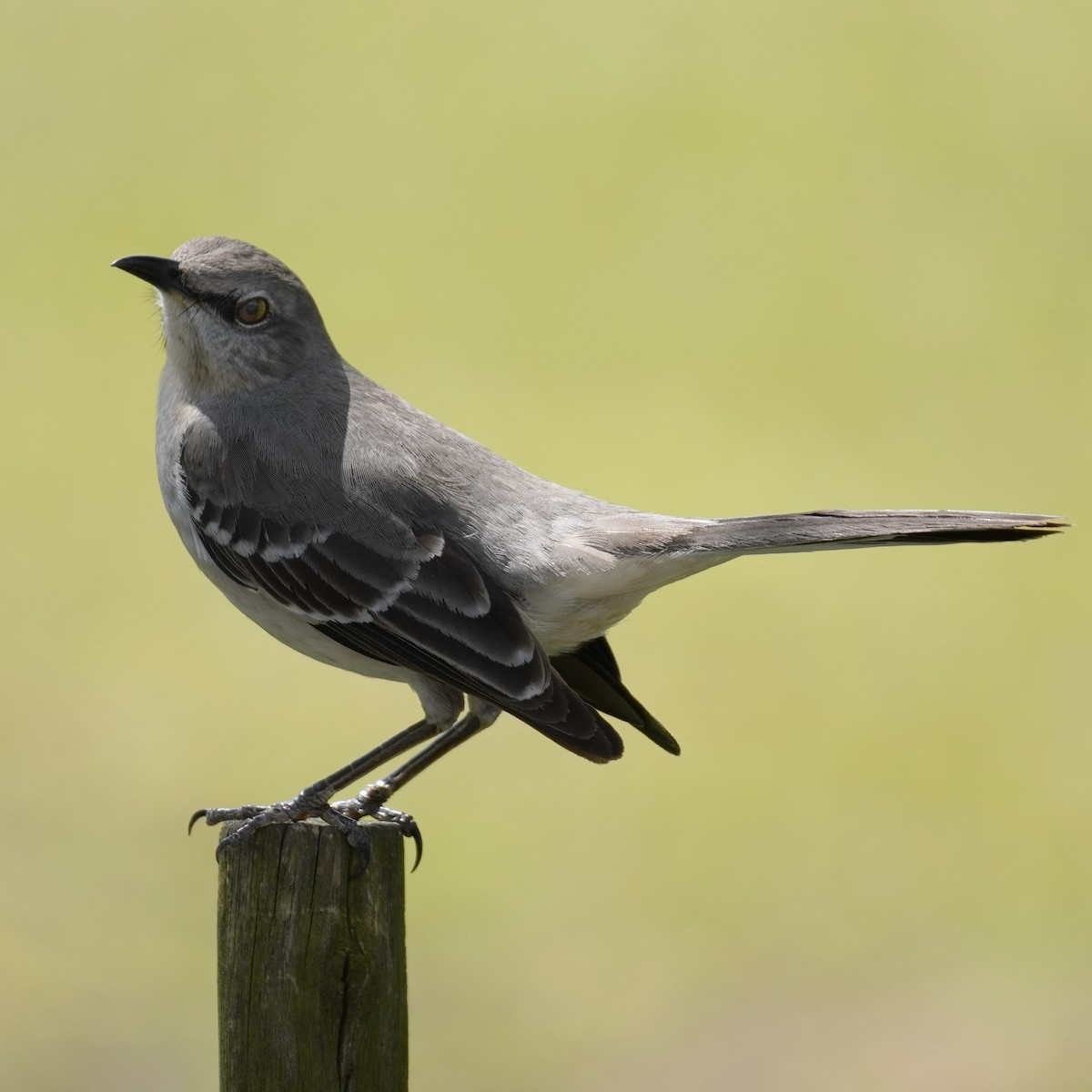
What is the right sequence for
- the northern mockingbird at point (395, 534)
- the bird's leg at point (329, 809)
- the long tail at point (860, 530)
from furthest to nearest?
the northern mockingbird at point (395, 534), the long tail at point (860, 530), the bird's leg at point (329, 809)

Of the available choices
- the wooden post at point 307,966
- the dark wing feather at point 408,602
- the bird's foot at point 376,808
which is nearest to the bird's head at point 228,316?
the dark wing feather at point 408,602

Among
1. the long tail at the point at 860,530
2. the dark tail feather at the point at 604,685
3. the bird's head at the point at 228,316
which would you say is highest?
the bird's head at the point at 228,316

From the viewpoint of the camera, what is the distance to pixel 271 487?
438 centimetres

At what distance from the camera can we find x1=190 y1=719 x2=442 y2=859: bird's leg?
3494 mm

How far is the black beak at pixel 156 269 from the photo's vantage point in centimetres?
450

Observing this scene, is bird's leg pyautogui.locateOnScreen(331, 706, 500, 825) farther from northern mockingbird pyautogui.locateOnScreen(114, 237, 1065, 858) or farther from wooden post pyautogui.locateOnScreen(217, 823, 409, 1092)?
wooden post pyautogui.locateOnScreen(217, 823, 409, 1092)

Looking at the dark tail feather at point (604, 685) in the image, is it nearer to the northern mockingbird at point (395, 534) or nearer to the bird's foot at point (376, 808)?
the northern mockingbird at point (395, 534)

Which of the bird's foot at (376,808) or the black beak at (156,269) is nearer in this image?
the bird's foot at (376,808)

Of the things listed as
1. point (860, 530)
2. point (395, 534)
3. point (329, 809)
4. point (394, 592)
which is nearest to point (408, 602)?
point (394, 592)

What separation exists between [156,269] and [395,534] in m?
1.28

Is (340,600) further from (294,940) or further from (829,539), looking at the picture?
(829,539)

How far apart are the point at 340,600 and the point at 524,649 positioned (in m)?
0.64

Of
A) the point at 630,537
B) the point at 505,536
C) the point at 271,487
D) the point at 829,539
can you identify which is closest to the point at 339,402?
the point at 271,487

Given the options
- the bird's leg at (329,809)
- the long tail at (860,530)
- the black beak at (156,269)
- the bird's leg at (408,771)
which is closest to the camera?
the bird's leg at (329,809)
